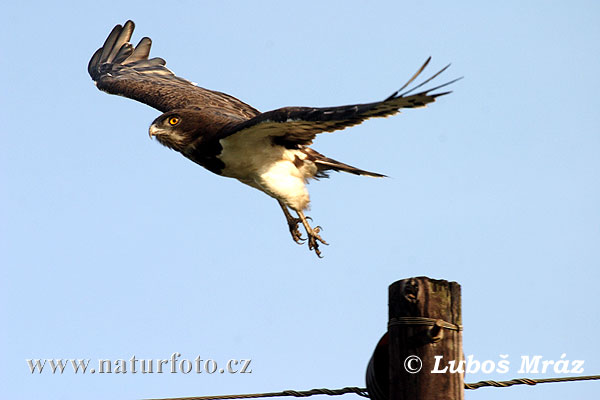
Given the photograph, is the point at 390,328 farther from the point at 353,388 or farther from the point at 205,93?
the point at 205,93

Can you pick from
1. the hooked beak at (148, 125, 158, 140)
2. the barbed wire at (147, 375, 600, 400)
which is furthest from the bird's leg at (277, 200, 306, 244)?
the barbed wire at (147, 375, 600, 400)

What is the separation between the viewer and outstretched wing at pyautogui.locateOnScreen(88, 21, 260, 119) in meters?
10.3

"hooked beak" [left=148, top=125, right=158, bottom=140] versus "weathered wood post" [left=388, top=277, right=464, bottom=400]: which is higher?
"hooked beak" [left=148, top=125, right=158, bottom=140]

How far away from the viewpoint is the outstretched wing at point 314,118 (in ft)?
21.6

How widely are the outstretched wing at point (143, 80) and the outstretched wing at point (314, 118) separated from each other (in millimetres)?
1637

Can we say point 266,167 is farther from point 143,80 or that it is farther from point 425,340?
point 425,340

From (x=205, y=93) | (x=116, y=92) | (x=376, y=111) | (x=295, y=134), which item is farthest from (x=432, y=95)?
(x=116, y=92)

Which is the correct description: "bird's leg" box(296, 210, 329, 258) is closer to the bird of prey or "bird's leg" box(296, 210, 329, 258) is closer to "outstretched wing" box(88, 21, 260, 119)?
the bird of prey

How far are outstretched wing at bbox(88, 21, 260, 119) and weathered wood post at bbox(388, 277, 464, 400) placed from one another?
18.8 feet

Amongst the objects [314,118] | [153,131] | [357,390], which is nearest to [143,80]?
[153,131]

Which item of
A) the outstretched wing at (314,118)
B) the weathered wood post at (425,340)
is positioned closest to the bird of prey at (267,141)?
the outstretched wing at (314,118)

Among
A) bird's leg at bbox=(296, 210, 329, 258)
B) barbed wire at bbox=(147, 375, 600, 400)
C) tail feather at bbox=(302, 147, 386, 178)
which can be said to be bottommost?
barbed wire at bbox=(147, 375, 600, 400)

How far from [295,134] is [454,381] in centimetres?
448

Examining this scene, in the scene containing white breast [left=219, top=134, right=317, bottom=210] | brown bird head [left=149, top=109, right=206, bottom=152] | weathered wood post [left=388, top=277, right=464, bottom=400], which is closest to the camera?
weathered wood post [left=388, top=277, right=464, bottom=400]
